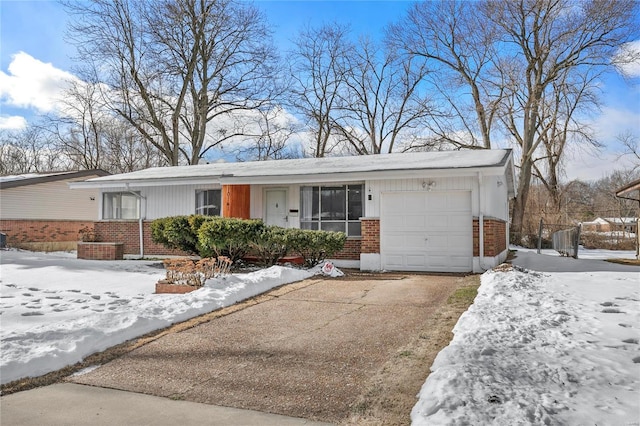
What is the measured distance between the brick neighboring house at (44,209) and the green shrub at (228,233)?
10871 millimetres

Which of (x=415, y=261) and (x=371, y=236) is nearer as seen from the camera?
(x=415, y=261)

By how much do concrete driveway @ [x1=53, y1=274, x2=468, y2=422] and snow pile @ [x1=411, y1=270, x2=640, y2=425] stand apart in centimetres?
48

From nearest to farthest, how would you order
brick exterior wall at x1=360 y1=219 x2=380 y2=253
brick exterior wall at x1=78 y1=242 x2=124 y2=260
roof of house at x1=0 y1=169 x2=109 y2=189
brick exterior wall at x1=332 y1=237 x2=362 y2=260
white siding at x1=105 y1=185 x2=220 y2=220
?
brick exterior wall at x1=360 y1=219 x2=380 y2=253 < brick exterior wall at x1=332 y1=237 x2=362 y2=260 < brick exterior wall at x1=78 y1=242 x2=124 y2=260 < white siding at x1=105 y1=185 x2=220 y2=220 < roof of house at x1=0 y1=169 x2=109 y2=189

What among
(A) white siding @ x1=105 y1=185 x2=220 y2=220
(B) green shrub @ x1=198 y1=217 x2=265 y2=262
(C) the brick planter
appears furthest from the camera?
(A) white siding @ x1=105 y1=185 x2=220 y2=220

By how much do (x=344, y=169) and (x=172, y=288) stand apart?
615 centimetres

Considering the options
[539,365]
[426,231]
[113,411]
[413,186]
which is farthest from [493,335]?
[413,186]

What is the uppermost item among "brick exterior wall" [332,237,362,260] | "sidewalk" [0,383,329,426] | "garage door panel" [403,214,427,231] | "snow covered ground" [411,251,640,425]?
"garage door panel" [403,214,427,231]

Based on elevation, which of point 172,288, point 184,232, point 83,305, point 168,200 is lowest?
point 83,305

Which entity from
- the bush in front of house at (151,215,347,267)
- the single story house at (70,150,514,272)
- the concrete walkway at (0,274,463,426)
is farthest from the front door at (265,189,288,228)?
the concrete walkway at (0,274,463,426)

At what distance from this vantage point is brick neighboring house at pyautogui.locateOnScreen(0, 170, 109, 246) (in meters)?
19.7

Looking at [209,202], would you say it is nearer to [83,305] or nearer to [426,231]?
[426,231]

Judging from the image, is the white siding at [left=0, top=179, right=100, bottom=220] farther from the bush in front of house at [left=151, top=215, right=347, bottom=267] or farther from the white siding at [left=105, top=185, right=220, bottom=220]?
the bush in front of house at [left=151, top=215, right=347, bottom=267]

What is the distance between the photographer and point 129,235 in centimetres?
1549

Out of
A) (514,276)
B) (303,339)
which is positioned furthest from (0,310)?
(514,276)
